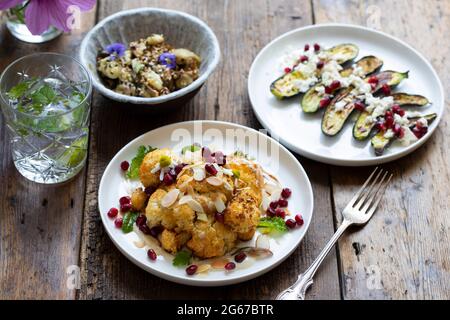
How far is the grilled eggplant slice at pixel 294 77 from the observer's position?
8.73ft

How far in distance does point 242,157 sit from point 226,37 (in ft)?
2.82

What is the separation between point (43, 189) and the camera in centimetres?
232

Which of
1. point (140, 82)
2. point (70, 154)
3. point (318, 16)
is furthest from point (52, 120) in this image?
point (318, 16)

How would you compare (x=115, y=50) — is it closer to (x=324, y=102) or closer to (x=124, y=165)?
(x=124, y=165)

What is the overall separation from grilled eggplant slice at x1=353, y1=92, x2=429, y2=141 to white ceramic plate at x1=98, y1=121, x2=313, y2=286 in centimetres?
34

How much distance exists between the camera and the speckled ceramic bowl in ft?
8.41

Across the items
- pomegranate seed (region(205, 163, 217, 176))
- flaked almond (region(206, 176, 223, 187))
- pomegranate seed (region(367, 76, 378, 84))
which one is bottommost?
pomegranate seed (region(367, 76, 378, 84))

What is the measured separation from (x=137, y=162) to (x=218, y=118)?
0.45 m

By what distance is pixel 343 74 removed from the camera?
2727mm

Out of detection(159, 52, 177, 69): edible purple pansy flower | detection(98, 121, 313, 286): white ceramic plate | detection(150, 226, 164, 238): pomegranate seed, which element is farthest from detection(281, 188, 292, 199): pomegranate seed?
detection(159, 52, 177, 69): edible purple pansy flower

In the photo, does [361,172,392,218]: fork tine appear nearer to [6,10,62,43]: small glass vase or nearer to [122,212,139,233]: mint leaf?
[122,212,139,233]: mint leaf

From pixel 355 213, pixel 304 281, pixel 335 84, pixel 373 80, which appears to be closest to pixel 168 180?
pixel 304 281
